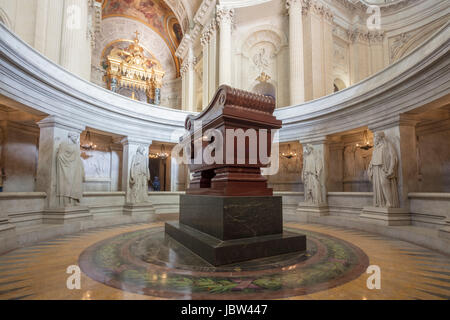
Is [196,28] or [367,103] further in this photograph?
[196,28]

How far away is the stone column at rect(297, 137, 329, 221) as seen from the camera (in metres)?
7.95

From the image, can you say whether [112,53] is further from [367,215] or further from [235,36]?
[367,215]

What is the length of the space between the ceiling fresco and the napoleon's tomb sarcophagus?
67.4 feet

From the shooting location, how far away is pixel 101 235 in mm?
5012

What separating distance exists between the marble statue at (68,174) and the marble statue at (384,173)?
807cm

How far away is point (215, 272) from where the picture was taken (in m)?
2.54

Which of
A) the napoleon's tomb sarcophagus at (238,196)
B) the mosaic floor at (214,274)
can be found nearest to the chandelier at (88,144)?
the mosaic floor at (214,274)

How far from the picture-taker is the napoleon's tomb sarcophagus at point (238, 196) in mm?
2934

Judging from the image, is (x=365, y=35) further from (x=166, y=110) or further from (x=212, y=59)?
(x=166, y=110)

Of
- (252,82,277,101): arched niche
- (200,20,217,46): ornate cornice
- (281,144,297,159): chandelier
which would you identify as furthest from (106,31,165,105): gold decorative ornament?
(281,144,297,159): chandelier

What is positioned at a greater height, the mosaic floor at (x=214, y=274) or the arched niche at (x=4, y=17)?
the arched niche at (x=4, y=17)

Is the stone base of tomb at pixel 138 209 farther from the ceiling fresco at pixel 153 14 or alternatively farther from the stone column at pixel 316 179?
the ceiling fresco at pixel 153 14

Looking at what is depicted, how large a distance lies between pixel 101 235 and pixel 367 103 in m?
7.72
